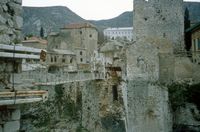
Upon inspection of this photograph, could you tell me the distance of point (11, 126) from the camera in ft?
16.3

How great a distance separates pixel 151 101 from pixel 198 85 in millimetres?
4136

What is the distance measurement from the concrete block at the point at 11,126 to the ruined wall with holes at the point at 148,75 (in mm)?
17650

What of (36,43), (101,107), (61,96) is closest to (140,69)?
(101,107)

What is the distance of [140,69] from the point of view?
22938 millimetres

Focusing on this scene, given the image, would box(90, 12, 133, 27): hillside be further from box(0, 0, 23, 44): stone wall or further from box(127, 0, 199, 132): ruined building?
box(0, 0, 23, 44): stone wall

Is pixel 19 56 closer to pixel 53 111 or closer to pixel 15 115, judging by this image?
pixel 15 115

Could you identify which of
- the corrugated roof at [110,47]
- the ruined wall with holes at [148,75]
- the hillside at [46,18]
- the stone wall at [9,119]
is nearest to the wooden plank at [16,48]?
Result: the stone wall at [9,119]

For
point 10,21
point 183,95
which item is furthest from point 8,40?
point 183,95

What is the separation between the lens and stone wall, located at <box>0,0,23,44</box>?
4939mm

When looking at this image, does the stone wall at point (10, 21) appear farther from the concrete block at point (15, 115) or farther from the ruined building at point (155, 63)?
the ruined building at point (155, 63)

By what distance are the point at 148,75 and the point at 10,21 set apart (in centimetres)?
1851

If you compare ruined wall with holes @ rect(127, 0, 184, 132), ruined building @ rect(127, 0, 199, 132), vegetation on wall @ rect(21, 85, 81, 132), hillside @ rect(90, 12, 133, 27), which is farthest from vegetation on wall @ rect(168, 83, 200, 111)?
hillside @ rect(90, 12, 133, 27)

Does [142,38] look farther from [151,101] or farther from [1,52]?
[1,52]

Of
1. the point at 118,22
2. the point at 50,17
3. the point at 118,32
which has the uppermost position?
the point at 118,22
